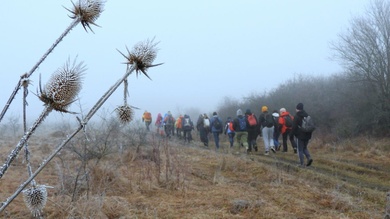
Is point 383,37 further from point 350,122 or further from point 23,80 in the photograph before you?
point 23,80

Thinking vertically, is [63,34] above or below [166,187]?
above

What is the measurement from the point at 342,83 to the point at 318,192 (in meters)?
17.4

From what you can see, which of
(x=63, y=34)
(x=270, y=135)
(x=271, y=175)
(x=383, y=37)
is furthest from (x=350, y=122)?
(x=63, y=34)

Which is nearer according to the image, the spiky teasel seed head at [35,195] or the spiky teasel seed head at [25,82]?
the spiky teasel seed head at [25,82]

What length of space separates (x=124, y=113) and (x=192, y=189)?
20.4ft

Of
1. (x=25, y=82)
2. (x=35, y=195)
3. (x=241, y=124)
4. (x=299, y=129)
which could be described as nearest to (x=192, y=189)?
(x=299, y=129)

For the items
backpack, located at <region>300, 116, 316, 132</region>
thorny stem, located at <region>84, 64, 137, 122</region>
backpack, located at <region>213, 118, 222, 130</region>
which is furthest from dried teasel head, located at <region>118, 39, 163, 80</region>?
backpack, located at <region>213, 118, 222, 130</region>

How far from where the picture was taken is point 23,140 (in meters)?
0.90

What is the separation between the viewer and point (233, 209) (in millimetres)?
5879

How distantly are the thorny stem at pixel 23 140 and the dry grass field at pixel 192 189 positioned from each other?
3638 millimetres

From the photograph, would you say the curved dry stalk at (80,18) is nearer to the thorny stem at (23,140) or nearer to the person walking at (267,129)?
the thorny stem at (23,140)

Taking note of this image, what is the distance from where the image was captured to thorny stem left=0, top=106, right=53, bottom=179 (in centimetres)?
89

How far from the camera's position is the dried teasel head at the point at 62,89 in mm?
982

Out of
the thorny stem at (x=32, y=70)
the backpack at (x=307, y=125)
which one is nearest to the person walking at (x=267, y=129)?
the backpack at (x=307, y=125)
